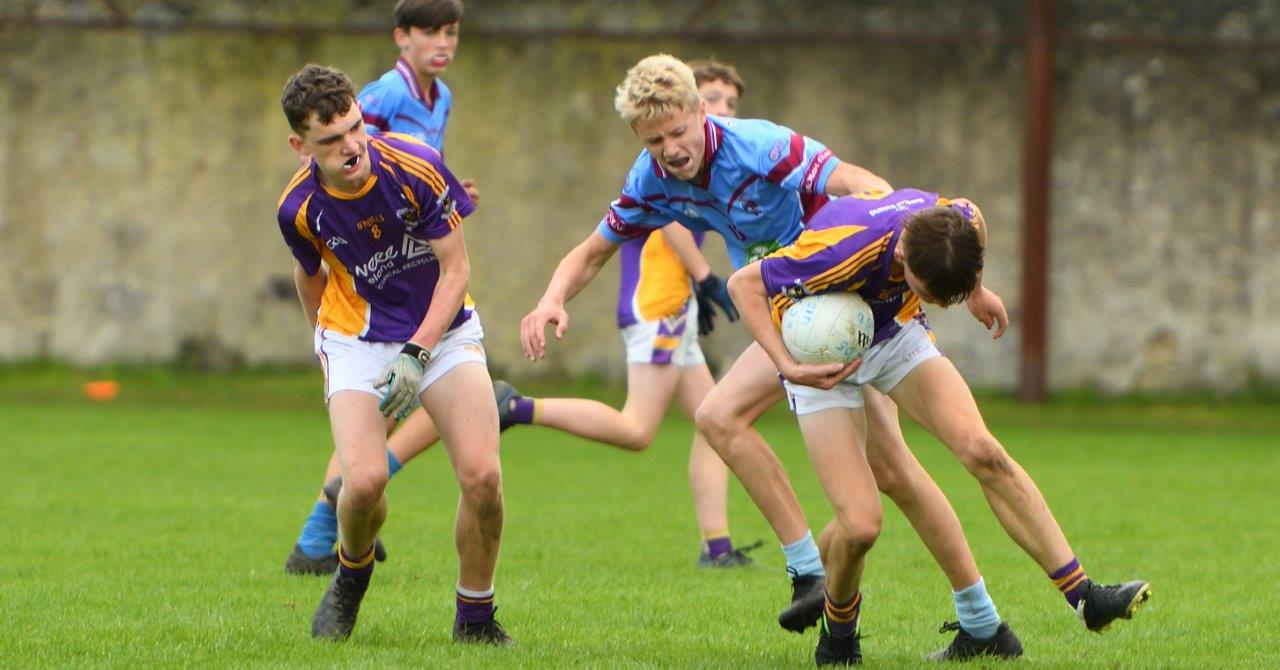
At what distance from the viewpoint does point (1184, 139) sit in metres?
14.6

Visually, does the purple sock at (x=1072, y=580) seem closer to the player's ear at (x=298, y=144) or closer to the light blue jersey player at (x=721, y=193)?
the light blue jersey player at (x=721, y=193)

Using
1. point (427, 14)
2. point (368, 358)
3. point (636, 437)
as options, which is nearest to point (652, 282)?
point (636, 437)

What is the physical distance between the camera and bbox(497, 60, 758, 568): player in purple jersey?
7340 mm

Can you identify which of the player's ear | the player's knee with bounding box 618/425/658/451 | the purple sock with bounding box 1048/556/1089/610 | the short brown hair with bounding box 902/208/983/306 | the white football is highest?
the player's ear

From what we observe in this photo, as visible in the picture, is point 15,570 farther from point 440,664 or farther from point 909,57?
point 909,57

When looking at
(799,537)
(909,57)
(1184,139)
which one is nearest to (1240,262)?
(1184,139)

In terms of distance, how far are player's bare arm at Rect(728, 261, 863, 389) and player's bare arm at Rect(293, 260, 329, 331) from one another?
1.45m

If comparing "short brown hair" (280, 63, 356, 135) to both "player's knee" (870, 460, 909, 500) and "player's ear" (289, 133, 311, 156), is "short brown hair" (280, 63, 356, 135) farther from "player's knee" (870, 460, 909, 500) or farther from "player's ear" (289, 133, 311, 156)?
"player's knee" (870, 460, 909, 500)

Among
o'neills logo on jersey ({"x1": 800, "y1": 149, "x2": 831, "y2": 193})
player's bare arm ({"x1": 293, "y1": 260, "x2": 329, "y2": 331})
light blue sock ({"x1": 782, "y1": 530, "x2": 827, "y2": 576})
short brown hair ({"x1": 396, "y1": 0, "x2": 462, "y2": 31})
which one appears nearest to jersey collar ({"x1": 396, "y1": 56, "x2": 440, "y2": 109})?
short brown hair ({"x1": 396, "y1": 0, "x2": 462, "y2": 31})

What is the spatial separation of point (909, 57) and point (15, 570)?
1016cm

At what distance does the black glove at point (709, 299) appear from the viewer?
24.3 ft

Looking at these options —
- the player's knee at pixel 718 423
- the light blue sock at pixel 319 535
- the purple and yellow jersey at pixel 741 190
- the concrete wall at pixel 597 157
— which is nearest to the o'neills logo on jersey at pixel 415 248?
the purple and yellow jersey at pixel 741 190

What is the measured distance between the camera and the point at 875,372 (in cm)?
514

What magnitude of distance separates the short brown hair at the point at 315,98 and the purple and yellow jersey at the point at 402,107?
2.15 meters
